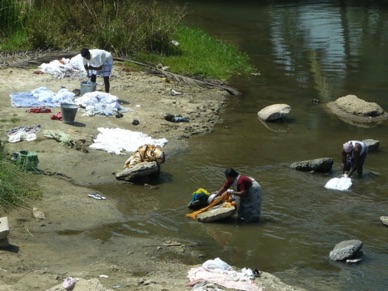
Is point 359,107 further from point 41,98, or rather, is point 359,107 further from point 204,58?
point 41,98

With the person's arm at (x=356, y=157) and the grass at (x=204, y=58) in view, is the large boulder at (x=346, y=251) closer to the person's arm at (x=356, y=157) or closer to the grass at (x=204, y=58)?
the person's arm at (x=356, y=157)

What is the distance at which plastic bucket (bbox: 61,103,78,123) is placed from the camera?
16797 mm

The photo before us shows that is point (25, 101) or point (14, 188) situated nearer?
point (14, 188)

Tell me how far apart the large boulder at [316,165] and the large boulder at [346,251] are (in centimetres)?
397

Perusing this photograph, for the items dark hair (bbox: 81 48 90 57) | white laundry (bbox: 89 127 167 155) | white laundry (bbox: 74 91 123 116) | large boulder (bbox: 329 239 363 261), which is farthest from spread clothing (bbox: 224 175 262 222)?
dark hair (bbox: 81 48 90 57)

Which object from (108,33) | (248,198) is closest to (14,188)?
(248,198)

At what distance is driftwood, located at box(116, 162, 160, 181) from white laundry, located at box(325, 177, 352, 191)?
335cm

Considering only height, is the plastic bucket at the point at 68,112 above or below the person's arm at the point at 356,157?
above

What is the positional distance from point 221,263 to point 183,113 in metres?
9.01

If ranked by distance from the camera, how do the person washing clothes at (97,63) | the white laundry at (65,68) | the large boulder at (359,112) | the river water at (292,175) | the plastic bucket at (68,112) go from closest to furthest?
1. the river water at (292,175)
2. the plastic bucket at (68,112)
3. the person washing clothes at (97,63)
4. the large boulder at (359,112)
5. the white laundry at (65,68)

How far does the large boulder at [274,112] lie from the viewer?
1919 cm

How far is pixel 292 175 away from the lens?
15484mm

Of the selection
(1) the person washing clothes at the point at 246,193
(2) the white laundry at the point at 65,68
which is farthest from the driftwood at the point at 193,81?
(1) the person washing clothes at the point at 246,193

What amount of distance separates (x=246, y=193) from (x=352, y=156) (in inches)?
127
